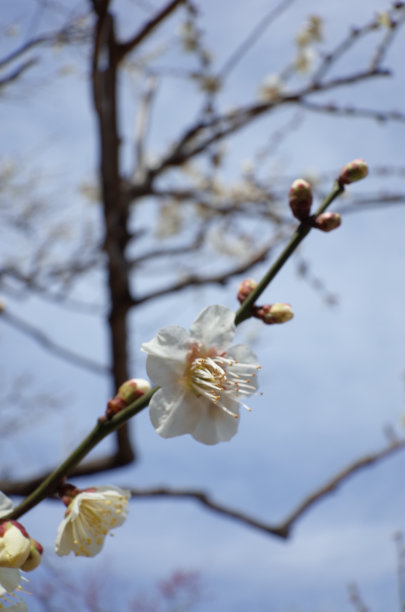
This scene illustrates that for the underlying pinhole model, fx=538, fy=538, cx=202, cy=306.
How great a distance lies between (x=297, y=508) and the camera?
2.22m

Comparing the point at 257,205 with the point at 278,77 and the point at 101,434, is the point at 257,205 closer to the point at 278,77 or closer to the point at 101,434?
the point at 278,77

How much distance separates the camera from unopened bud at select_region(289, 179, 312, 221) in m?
0.82

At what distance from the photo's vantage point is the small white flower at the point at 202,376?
769 millimetres

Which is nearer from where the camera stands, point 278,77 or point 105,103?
point 105,103

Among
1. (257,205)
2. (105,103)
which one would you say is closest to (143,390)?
(105,103)

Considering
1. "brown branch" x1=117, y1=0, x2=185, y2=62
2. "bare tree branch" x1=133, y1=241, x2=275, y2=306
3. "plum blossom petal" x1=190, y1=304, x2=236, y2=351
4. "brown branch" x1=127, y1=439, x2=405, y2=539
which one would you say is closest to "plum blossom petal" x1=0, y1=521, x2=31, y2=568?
"plum blossom petal" x1=190, y1=304, x2=236, y2=351

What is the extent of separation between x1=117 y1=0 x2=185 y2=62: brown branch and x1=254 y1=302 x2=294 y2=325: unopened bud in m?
2.03

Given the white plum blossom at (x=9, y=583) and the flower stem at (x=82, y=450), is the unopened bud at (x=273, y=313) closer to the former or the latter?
the flower stem at (x=82, y=450)

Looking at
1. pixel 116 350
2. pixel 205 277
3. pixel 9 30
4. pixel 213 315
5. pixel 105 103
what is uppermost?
pixel 9 30

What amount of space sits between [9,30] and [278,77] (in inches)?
95.7

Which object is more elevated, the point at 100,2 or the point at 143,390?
the point at 100,2

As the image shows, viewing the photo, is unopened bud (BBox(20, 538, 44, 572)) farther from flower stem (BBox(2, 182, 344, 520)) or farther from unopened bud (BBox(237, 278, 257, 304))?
unopened bud (BBox(237, 278, 257, 304))

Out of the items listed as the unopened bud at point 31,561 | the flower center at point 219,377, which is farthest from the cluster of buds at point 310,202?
the unopened bud at point 31,561

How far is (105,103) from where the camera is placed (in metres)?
2.77
